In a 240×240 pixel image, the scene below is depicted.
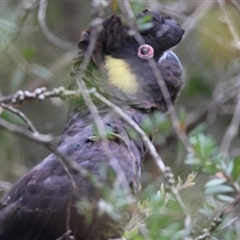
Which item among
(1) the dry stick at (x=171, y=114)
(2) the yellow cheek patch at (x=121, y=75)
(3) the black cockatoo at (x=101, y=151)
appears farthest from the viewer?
(2) the yellow cheek patch at (x=121, y=75)

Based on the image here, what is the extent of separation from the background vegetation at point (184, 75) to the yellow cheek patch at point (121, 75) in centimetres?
15

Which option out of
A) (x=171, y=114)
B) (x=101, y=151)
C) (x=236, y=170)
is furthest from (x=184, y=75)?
(x=236, y=170)

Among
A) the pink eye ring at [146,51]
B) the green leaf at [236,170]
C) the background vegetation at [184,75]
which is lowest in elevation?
the background vegetation at [184,75]

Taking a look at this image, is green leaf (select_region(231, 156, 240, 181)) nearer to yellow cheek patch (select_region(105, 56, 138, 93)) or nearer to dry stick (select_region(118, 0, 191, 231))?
dry stick (select_region(118, 0, 191, 231))

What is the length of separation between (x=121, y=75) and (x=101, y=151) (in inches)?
14.3

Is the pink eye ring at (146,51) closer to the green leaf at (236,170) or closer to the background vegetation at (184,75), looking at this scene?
the background vegetation at (184,75)

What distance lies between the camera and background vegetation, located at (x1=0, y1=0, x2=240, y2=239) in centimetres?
174

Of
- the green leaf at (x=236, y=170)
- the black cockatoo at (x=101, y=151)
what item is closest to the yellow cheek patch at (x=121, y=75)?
the black cockatoo at (x=101, y=151)

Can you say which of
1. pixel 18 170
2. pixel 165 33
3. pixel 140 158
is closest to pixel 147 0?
pixel 165 33

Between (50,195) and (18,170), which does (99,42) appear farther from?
(18,170)

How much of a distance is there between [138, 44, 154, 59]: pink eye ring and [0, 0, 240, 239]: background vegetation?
143 mm

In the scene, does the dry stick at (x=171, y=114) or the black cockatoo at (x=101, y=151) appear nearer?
the dry stick at (x=171, y=114)

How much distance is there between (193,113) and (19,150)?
79cm

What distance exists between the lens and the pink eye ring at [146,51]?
2107 mm
